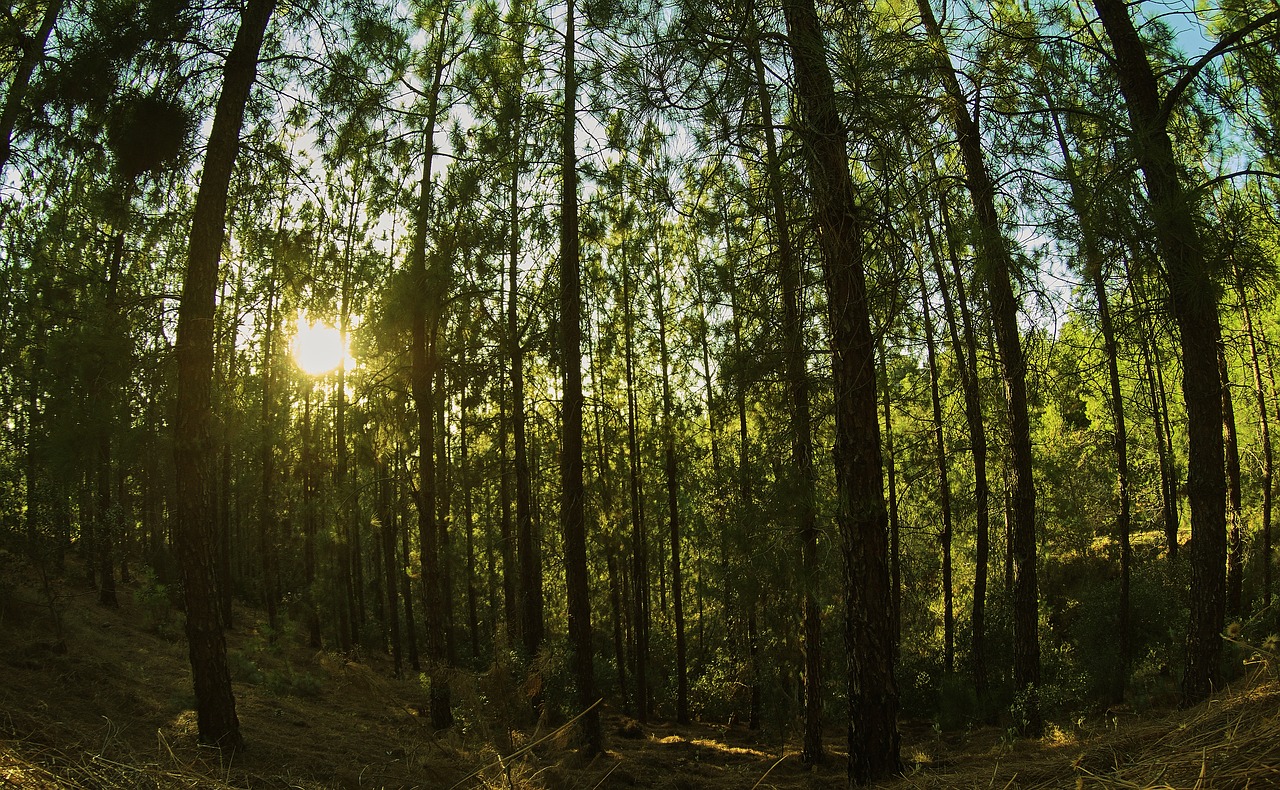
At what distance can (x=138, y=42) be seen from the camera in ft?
21.0

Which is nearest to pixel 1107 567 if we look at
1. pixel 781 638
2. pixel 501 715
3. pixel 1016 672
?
pixel 1016 672

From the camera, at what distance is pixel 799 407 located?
566 centimetres

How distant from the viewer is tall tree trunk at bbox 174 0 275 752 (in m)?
6.41

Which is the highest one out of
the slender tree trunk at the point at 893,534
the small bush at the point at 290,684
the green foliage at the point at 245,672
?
the slender tree trunk at the point at 893,534

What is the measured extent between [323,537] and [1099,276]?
1859 cm

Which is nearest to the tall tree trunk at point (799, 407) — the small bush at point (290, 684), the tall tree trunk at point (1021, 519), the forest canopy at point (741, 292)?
the forest canopy at point (741, 292)

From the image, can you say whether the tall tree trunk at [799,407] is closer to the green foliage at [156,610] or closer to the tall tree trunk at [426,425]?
the tall tree trunk at [426,425]

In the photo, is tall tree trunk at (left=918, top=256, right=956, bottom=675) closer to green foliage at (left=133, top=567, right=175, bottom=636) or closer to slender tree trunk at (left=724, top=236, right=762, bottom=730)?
slender tree trunk at (left=724, top=236, right=762, bottom=730)

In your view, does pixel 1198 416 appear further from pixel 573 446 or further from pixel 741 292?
pixel 573 446

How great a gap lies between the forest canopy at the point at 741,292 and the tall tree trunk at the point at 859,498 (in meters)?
0.02

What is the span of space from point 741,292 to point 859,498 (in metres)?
1.74

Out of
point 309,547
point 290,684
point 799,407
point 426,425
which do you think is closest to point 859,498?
point 799,407

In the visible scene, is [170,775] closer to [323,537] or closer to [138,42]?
[138,42]

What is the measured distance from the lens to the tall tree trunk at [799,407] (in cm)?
425
